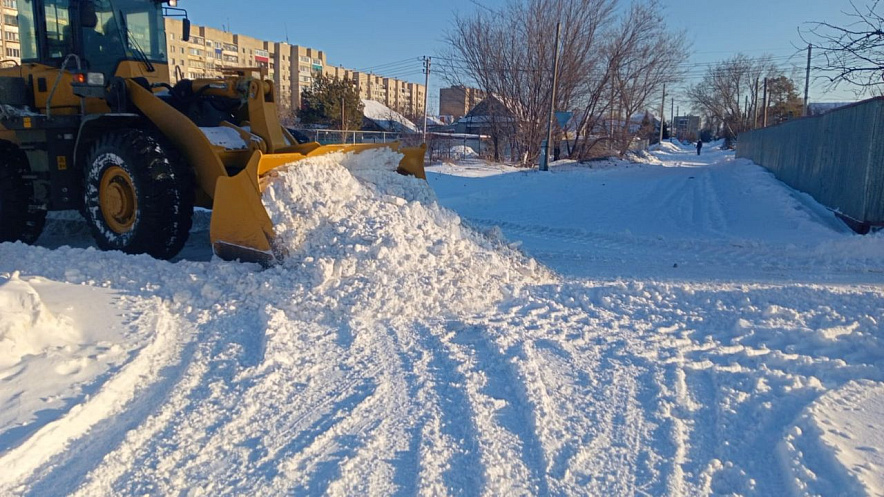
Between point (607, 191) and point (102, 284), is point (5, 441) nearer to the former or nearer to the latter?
point (102, 284)

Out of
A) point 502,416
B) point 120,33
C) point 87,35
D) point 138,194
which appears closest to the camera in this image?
point 502,416

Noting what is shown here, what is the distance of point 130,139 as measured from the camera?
634cm

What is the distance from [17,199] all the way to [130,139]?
2.31 meters

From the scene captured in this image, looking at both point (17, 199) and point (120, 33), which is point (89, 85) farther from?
point (17, 199)

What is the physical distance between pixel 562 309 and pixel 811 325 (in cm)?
209

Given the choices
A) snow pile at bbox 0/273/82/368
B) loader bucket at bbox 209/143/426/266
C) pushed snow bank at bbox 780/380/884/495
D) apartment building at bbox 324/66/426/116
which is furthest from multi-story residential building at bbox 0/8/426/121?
pushed snow bank at bbox 780/380/884/495

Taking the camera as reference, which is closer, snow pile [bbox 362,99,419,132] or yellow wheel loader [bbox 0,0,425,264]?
yellow wheel loader [bbox 0,0,425,264]

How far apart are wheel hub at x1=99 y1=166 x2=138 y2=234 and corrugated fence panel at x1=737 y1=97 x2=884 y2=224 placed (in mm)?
10690

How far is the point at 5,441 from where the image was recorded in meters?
3.12

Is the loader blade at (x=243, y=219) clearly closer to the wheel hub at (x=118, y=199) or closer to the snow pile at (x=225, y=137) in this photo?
the snow pile at (x=225, y=137)

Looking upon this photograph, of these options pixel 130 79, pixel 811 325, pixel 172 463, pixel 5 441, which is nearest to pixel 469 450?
pixel 172 463

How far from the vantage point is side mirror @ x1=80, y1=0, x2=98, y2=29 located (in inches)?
270

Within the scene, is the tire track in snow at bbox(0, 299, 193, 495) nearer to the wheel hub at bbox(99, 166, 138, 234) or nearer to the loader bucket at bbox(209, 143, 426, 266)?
the loader bucket at bbox(209, 143, 426, 266)

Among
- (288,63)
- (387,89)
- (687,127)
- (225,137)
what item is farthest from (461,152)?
(687,127)
